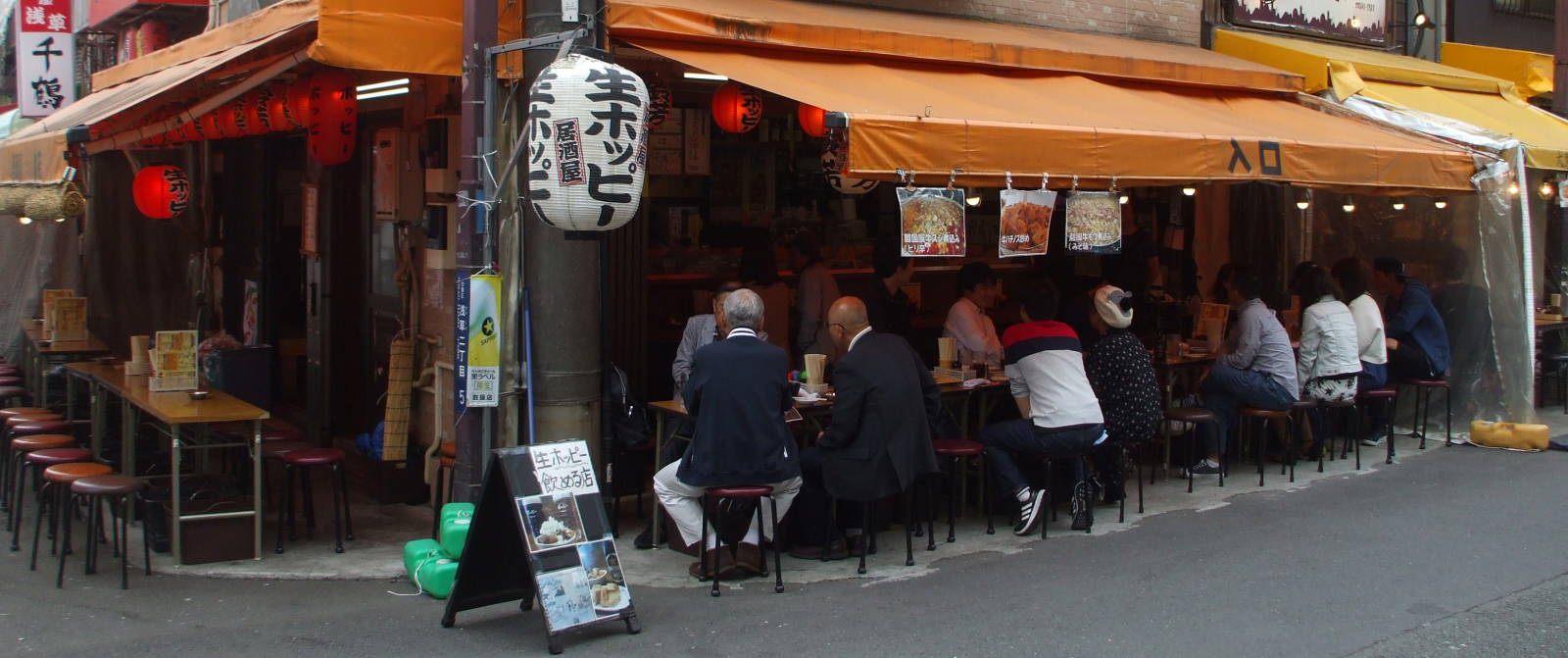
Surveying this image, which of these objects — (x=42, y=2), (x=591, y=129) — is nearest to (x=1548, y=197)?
(x=591, y=129)

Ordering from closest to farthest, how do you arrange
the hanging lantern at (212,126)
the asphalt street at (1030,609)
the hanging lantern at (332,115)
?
the asphalt street at (1030,609) → the hanging lantern at (332,115) → the hanging lantern at (212,126)

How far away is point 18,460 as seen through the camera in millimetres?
9453

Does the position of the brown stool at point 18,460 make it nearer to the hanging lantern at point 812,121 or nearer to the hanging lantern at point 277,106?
the hanging lantern at point 277,106

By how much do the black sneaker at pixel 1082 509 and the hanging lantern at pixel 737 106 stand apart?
3.33 meters

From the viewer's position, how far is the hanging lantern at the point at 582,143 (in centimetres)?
674

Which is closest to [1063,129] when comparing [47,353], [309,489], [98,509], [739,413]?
[739,413]

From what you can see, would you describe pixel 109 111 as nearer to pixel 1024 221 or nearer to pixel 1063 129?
pixel 1024 221

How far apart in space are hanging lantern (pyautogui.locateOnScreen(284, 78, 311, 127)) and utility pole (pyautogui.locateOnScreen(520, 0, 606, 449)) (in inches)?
83.3

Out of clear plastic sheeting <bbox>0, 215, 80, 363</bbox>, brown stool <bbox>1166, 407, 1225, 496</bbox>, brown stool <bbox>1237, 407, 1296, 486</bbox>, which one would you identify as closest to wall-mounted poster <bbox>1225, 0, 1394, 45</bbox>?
brown stool <bbox>1237, 407, 1296, 486</bbox>

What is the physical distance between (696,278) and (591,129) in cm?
423

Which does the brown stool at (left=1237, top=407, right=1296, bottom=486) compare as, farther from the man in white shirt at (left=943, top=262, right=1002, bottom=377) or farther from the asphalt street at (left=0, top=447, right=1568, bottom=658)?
the man in white shirt at (left=943, top=262, right=1002, bottom=377)

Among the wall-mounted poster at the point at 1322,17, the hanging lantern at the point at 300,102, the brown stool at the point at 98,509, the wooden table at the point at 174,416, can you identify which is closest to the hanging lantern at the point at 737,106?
the hanging lantern at the point at 300,102

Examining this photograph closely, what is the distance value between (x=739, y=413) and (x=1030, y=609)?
180 cm

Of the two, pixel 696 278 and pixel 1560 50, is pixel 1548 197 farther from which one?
pixel 696 278
